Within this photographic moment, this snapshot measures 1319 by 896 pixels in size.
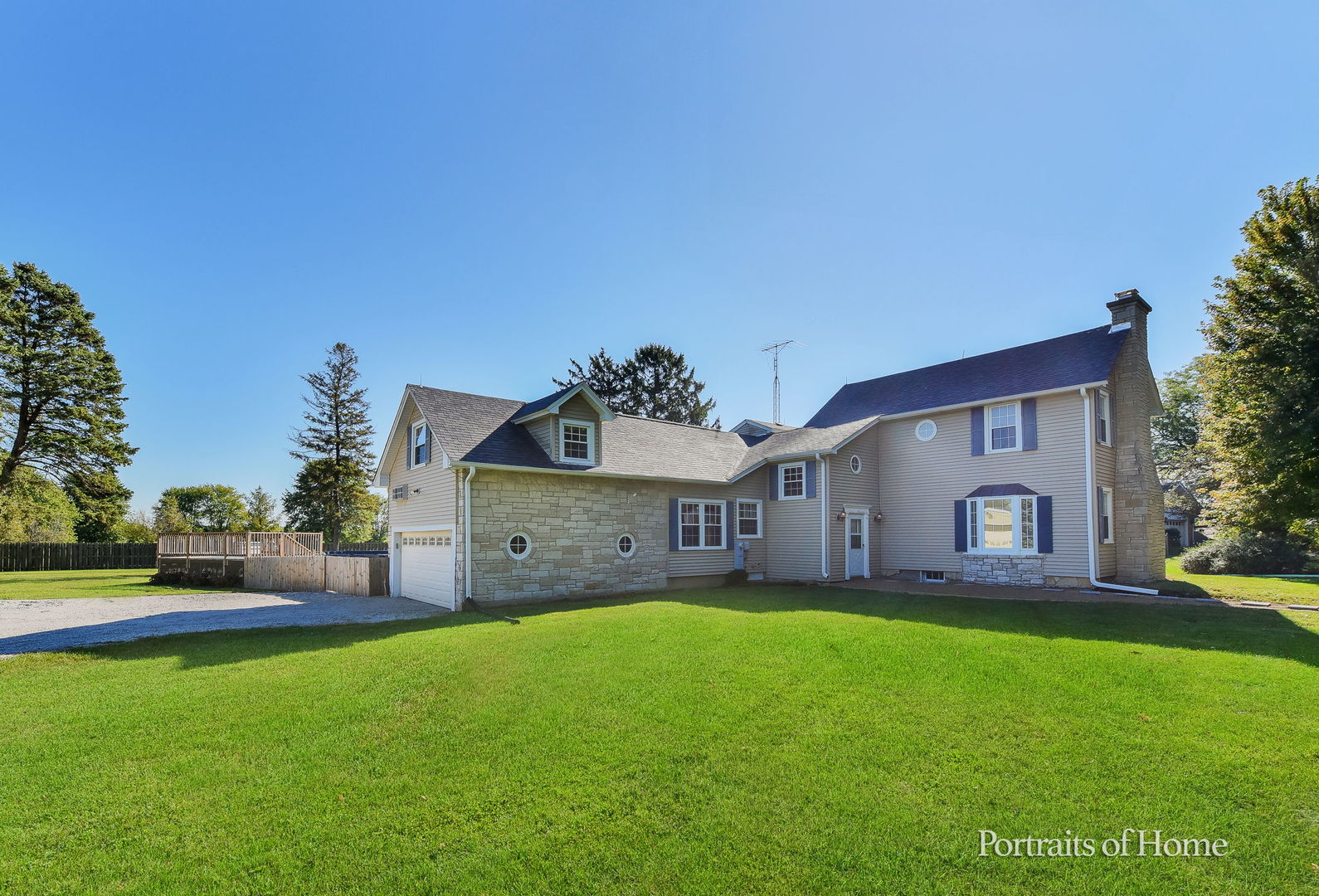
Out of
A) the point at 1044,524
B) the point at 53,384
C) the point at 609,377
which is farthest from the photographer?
the point at 609,377

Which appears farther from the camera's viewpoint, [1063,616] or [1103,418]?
[1103,418]

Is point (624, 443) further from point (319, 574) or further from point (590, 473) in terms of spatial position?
point (319, 574)

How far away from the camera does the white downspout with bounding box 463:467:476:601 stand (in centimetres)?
1327

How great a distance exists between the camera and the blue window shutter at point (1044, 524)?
48.7 feet

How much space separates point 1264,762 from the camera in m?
4.46

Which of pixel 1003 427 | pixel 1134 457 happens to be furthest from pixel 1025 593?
pixel 1134 457

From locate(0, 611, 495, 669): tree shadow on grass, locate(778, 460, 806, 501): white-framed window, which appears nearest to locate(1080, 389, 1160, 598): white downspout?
locate(778, 460, 806, 501): white-framed window

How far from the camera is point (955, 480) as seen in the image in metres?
16.7

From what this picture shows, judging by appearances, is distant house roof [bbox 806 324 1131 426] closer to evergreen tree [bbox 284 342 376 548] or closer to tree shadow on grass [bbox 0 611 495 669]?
tree shadow on grass [bbox 0 611 495 669]

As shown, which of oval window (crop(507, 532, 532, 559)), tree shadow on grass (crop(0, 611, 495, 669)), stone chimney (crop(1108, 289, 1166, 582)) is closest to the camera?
tree shadow on grass (crop(0, 611, 495, 669))

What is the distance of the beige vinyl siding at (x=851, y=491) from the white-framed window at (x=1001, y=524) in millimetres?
2743

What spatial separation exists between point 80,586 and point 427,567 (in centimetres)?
1440

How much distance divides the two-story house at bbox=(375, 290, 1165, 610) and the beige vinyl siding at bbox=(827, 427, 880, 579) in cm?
6

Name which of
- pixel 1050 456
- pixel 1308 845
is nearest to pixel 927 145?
pixel 1050 456
